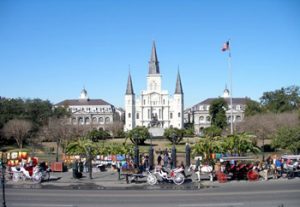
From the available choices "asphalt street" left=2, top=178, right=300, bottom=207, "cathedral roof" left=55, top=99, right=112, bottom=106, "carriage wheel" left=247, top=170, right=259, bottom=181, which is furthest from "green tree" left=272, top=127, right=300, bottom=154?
"cathedral roof" left=55, top=99, right=112, bottom=106

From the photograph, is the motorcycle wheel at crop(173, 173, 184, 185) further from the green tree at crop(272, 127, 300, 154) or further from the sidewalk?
the green tree at crop(272, 127, 300, 154)

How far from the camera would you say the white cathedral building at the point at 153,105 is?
127438 millimetres

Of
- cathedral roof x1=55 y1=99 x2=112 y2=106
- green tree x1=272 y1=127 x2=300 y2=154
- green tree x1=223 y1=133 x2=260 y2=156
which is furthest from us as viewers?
cathedral roof x1=55 y1=99 x2=112 y2=106

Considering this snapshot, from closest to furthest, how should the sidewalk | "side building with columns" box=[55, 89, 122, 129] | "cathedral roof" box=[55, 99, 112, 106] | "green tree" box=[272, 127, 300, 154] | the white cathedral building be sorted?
the sidewalk < "green tree" box=[272, 127, 300, 154] < the white cathedral building < "side building with columns" box=[55, 89, 122, 129] < "cathedral roof" box=[55, 99, 112, 106]

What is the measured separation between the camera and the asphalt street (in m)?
15.0

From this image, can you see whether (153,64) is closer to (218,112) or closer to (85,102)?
(85,102)

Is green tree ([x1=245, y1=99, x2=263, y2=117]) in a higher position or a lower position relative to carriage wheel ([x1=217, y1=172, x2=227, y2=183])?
higher

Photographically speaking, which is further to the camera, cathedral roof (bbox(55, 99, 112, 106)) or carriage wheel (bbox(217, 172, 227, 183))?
cathedral roof (bbox(55, 99, 112, 106))

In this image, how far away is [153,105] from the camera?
12838cm

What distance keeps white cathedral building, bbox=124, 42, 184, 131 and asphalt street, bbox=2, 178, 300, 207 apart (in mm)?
106874

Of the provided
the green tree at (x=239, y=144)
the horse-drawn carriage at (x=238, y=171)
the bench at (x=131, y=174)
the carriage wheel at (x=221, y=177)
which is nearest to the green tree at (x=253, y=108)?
the green tree at (x=239, y=144)

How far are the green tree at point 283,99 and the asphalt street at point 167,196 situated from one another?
66016mm

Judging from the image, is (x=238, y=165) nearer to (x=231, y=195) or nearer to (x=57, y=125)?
(x=231, y=195)

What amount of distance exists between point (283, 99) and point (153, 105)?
165 ft
